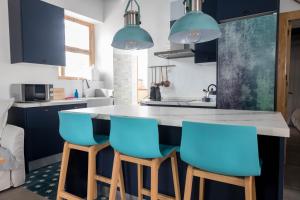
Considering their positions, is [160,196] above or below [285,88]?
below

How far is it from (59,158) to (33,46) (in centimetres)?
173

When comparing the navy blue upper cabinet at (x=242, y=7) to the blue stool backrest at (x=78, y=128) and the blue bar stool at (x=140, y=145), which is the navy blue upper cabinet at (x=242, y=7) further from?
the blue stool backrest at (x=78, y=128)

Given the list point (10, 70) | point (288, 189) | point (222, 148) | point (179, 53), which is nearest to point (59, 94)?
point (10, 70)

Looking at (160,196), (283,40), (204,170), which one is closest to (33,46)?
(160,196)

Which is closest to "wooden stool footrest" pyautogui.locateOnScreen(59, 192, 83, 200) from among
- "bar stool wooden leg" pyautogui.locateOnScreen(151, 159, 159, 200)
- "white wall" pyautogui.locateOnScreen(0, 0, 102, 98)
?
"bar stool wooden leg" pyautogui.locateOnScreen(151, 159, 159, 200)

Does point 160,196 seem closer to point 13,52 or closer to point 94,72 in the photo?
point 13,52

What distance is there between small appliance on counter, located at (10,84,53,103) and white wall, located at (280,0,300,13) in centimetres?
361

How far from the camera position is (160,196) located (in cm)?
160

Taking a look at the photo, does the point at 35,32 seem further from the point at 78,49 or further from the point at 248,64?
the point at 248,64

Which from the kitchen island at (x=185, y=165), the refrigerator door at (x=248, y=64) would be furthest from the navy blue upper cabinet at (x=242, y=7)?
the kitchen island at (x=185, y=165)

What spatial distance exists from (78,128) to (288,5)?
10.5 ft

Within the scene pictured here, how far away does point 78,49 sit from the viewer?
168 inches

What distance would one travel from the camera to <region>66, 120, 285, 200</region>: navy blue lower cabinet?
4.22 ft

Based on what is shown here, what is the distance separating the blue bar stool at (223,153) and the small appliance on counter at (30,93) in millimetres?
2584
